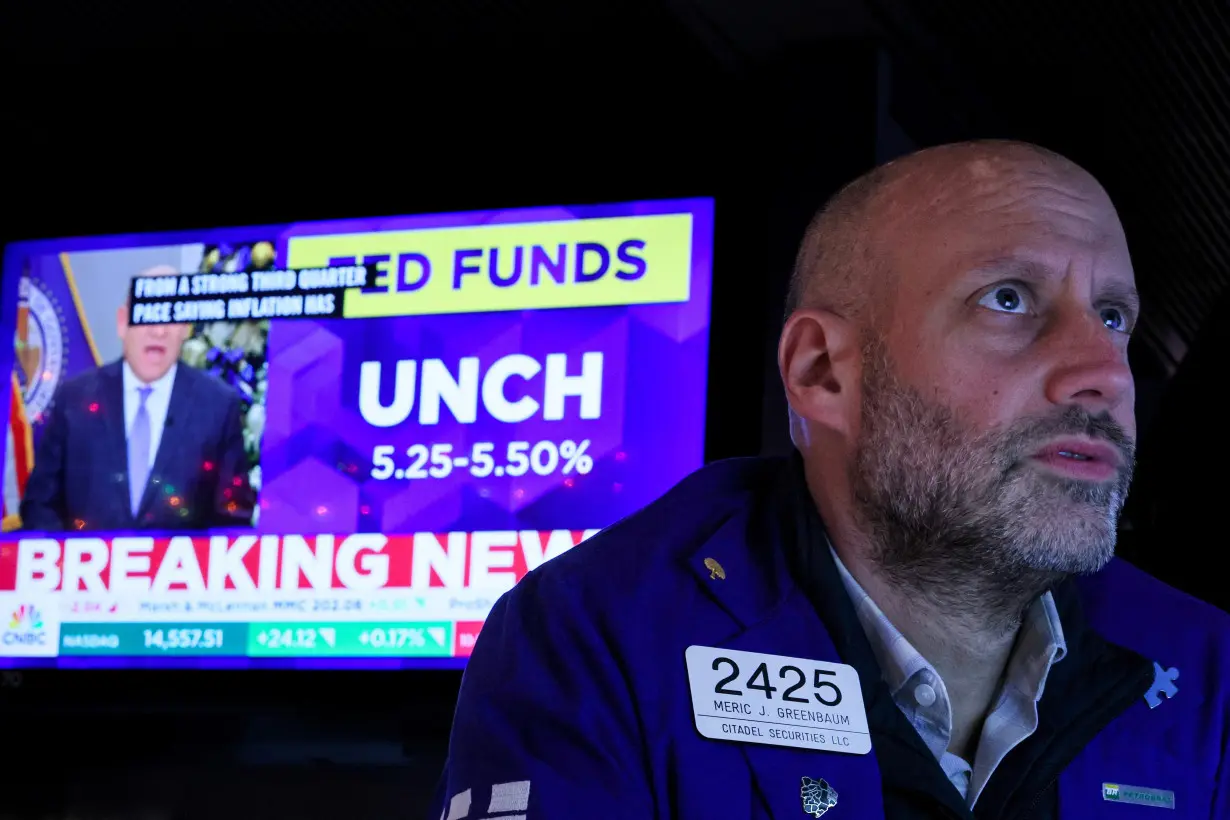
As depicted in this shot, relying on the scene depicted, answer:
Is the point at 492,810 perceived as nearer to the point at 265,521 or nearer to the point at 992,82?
the point at 265,521

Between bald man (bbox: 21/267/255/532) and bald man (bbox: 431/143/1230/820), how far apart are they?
2.08 metres

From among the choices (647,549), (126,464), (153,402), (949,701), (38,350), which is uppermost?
(38,350)

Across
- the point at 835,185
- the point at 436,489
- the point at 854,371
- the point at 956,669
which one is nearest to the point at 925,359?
the point at 854,371

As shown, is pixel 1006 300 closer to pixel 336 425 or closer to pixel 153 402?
pixel 336 425

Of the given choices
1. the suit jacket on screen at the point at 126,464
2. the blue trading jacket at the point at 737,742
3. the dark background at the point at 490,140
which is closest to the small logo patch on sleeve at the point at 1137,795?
the blue trading jacket at the point at 737,742

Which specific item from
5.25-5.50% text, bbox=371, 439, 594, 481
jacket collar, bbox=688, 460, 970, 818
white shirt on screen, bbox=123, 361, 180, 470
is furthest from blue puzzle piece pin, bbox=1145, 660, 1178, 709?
white shirt on screen, bbox=123, 361, 180, 470

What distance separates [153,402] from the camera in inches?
130

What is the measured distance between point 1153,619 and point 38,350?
2772 millimetres

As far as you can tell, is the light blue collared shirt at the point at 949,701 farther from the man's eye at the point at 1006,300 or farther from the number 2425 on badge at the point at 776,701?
the man's eye at the point at 1006,300

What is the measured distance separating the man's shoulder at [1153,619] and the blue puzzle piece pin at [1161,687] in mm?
21

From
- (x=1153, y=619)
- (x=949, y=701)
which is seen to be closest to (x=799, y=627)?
(x=949, y=701)

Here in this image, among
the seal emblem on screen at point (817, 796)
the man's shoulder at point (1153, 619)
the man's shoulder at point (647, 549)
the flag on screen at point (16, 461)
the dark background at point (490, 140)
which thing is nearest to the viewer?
the seal emblem on screen at point (817, 796)

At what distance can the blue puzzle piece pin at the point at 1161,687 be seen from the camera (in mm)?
1270

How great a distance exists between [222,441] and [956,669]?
Result: 2.28 m
